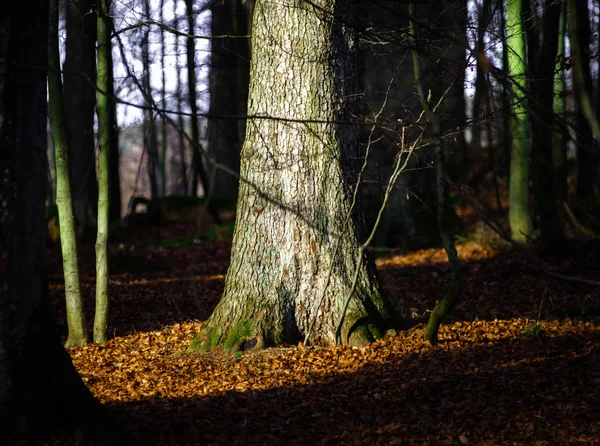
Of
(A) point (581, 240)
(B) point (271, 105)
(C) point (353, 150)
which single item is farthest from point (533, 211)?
(B) point (271, 105)

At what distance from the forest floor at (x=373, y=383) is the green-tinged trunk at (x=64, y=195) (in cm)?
33

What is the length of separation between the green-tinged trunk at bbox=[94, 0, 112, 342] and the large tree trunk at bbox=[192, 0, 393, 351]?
152 centimetres

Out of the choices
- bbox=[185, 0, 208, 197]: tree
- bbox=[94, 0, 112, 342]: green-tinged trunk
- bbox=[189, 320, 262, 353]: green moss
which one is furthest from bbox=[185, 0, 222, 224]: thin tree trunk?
bbox=[189, 320, 262, 353]: green moss

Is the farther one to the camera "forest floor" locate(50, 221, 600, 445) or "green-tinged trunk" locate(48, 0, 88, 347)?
"green-tinged trunk" locate(48, 0, 88, 347)

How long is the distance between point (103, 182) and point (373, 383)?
Answer: 13.0 ft

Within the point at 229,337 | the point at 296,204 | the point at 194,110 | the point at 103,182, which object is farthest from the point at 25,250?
the point at 194,110

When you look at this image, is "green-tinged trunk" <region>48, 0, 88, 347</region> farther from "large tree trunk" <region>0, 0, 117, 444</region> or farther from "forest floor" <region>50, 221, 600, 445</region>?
"large tree trunk" <region>0, 0, 117, 444</region>

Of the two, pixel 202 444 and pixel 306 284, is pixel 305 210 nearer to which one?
pixel 306 284

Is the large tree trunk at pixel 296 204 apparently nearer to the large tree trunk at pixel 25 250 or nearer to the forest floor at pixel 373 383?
the forest floor at pixel 373 383

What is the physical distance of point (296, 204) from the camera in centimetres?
638

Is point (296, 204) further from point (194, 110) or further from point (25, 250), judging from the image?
point (194, 110)

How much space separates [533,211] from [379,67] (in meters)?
4.74

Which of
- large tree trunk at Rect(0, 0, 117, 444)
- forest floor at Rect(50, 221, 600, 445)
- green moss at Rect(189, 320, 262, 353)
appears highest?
large tree trunk at Rect(0, 0, 117, 444)

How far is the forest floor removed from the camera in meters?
4.44
